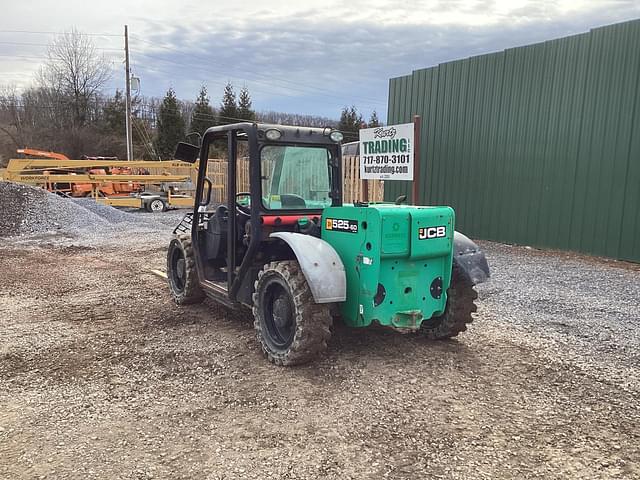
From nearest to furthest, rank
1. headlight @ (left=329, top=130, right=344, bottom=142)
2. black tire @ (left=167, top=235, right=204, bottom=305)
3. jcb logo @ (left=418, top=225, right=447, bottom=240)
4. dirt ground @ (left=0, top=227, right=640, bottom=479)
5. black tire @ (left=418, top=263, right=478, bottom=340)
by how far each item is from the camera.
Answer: dirt ground @ (left=0, top=227, right=640, bottom=479) < jcb logo @ (left=418, top=225, right=447, bottom=240) < black tire @ (left=418, top=263, right=478, bottom=340) < headlight @ (left=329, top=130, right=344, bottom=142) < black tire @ (left=167, top=235, right=204, bottom=305)

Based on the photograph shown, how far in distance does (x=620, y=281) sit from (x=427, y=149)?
6.39m

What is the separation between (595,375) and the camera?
439cm

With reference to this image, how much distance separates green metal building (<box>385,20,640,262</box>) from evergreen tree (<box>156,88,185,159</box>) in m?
30.2

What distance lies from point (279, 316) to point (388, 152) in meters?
6.23

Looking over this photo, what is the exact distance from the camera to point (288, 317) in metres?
4.53

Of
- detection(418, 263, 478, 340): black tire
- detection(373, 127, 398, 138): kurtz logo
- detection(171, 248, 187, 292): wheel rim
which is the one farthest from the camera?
detection(373, 127, 398, 138): kurtz logo

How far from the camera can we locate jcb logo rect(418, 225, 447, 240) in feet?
14.3

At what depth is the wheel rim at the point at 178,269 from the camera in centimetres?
648

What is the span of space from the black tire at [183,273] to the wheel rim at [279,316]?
177 centimetres

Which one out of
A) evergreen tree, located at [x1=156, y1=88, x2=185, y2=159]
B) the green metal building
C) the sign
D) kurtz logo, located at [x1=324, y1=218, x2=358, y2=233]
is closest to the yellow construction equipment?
the sign

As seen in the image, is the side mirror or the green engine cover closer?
the green engine cover

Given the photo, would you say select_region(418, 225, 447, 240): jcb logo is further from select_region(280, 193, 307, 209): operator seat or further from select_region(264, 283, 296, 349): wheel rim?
select_region(280, 193, 307, 209): operator seat

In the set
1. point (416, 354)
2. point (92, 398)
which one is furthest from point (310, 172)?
point (92, 398)

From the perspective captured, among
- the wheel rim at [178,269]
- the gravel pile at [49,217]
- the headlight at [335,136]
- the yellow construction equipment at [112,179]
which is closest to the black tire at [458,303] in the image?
the headlight at [335,136]
